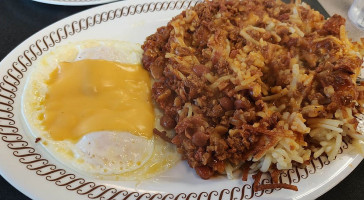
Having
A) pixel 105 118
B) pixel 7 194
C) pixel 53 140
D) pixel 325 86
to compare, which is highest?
pixel 325 86

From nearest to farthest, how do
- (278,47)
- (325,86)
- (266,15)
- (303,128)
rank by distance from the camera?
(303,128), (325,86), (278,47), (266,15)

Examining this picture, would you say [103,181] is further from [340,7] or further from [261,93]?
[340,7]

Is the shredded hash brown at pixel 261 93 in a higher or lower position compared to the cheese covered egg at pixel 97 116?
higher

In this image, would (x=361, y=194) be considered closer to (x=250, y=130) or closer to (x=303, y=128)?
(x=303, y=128)


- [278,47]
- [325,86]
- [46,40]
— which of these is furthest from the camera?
[46,40]

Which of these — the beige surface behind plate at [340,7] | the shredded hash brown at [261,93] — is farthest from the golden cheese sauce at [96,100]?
the beige surface behind plate at [340,7]

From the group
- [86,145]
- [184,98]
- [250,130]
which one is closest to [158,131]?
[184,98]

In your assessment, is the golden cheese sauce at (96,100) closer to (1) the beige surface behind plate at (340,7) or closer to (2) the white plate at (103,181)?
(2) the white plate at (103,181)
